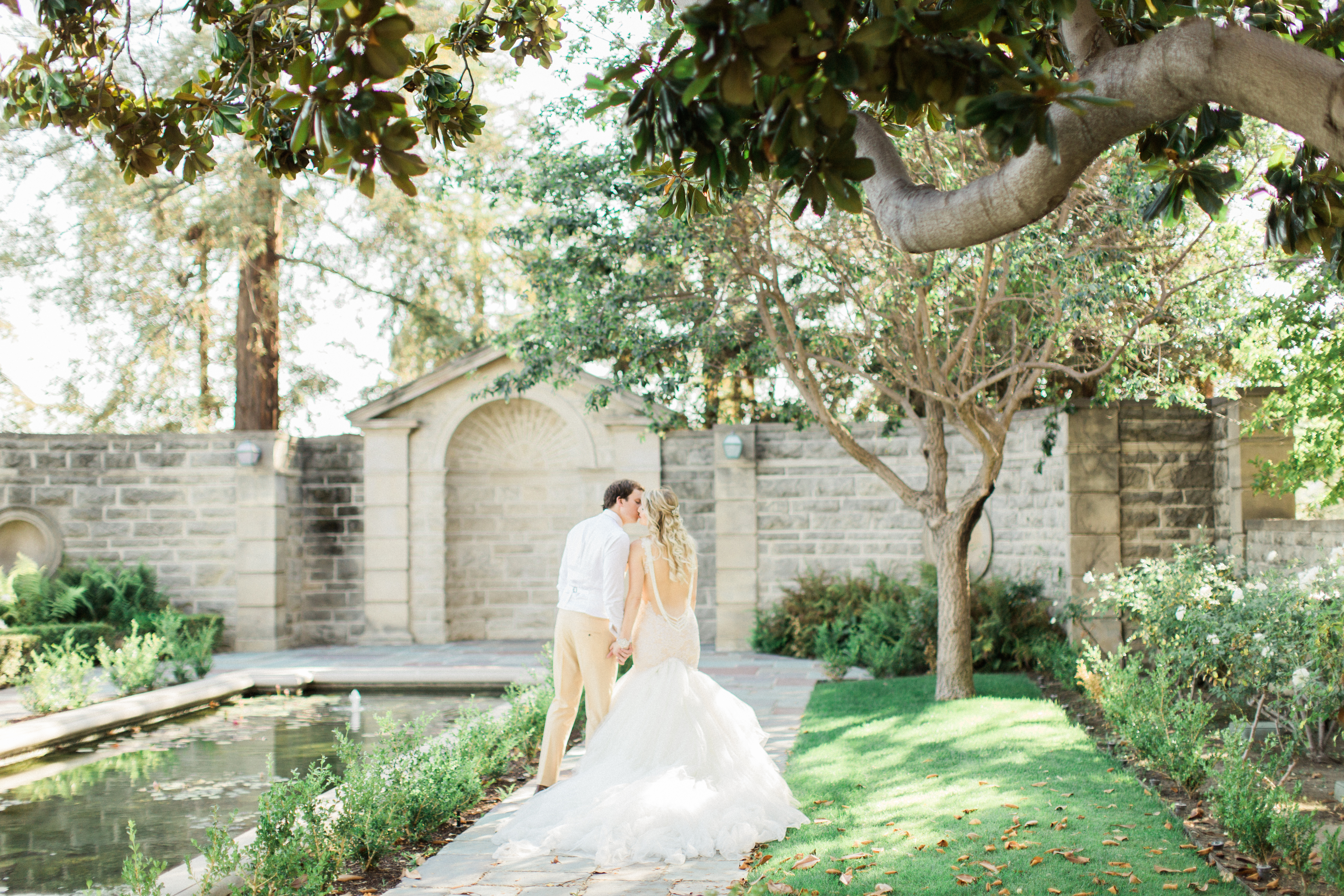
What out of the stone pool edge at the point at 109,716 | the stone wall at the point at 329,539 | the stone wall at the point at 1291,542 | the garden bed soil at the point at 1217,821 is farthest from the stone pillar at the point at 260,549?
the stone wall at the point at 1291,542

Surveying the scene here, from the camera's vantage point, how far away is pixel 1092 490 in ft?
33.1

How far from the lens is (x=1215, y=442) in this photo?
9.95 metres

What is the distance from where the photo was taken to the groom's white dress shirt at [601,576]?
19.8 feet

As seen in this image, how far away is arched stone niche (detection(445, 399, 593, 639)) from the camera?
46.7ft

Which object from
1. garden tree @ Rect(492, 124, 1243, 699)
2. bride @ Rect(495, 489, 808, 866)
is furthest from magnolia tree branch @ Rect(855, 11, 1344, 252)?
garden tree @ Rect(492, 124, 1243, 699)

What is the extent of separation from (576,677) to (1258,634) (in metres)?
4.10

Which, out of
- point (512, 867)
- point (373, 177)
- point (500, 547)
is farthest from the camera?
point (500, 547)

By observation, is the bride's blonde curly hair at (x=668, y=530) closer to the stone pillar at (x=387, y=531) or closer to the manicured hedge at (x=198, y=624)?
the manicured hedge at (x=198, y=624)

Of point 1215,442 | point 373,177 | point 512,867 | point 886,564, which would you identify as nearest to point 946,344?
point 1215,442

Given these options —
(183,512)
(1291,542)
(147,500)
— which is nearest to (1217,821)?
(1291,542)

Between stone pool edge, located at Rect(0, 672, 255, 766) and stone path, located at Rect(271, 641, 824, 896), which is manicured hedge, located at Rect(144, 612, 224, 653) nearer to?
stone pool edge, located at Rect(0, 672, 255, 766)

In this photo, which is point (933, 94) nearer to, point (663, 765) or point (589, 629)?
point (663, 765)

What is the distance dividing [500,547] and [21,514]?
6.19 m

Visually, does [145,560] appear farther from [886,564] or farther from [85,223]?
[886,564]
